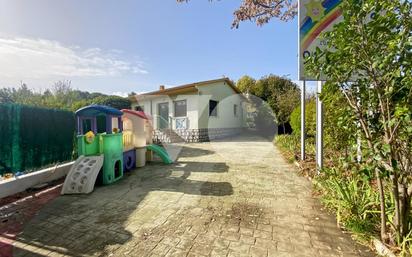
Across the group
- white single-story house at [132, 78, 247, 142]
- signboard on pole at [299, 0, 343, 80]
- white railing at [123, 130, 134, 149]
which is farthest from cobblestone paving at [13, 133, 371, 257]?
white single-story house at [132, 78, 247, 142]

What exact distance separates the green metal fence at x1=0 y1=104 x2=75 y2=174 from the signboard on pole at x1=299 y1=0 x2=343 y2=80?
7.41 m

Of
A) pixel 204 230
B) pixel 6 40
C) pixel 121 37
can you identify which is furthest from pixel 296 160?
pixel 6 40

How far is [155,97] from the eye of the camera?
54.5ft

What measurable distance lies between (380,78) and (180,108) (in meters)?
13.9

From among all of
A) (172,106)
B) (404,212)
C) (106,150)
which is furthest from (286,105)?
(404,212)

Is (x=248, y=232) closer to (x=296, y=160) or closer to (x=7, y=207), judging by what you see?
(x=7, y=207)

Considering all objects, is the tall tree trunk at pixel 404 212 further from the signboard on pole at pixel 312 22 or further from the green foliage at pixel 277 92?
the green foliage at pixel 277 92

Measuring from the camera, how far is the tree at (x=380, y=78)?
1972mm

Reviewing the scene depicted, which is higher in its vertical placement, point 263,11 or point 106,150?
point 263,11

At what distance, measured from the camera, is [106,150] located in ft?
19.1

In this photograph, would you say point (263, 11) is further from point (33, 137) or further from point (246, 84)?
point (246, 84)

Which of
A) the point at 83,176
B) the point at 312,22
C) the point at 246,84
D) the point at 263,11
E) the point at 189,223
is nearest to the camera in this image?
the point at 189,223

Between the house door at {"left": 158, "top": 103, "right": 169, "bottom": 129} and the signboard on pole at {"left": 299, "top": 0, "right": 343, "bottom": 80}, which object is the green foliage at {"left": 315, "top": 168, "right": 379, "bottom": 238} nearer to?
the signboard on pole at {"left": 299, "top": 0, "right": 343, "bottom": 80}

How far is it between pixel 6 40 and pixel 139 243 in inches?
376
